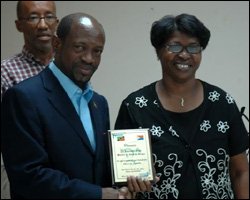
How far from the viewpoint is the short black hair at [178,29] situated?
5.75 feet

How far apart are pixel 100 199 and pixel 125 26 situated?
2.00m

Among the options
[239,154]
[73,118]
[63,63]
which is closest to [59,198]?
[73,118]

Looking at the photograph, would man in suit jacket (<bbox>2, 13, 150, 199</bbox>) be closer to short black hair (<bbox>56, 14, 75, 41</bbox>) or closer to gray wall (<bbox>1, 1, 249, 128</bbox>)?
short black hair (<bbox>56, 14, 75, 41</bbox>)

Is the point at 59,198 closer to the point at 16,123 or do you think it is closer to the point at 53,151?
the point at 53,151

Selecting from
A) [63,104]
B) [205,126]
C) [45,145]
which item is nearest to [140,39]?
[205,126]

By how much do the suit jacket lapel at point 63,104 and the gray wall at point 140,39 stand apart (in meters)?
1.68

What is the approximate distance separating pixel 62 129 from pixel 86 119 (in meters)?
0.14

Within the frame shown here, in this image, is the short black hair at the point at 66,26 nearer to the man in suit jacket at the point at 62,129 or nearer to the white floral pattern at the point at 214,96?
the man in suit jacket at the point at 62,129

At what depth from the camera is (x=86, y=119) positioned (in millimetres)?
1567

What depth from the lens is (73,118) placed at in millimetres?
1487

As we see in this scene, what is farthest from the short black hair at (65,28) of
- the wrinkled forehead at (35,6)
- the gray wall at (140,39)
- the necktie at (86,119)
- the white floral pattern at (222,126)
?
the gray wall at (140,39)

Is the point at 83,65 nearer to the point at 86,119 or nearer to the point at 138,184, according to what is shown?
the point at 86,119

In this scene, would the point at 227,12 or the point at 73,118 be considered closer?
the point at 73,118

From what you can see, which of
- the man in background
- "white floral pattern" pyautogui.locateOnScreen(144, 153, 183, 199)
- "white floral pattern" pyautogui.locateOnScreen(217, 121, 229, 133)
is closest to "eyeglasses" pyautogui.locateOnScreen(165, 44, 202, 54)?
"white floral pattern" pyautogui.locateOnScreen(217, 121, 229, 133)
